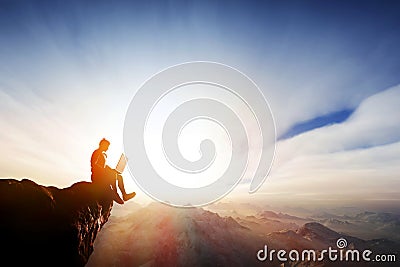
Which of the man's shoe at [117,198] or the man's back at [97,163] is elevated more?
the man's back at [97,163]

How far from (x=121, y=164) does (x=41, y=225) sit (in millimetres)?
9227

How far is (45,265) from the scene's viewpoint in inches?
567

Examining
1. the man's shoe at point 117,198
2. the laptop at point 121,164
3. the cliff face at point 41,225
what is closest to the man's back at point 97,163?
the laptop at point 121,164

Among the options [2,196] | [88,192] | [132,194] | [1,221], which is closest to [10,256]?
[1,221]

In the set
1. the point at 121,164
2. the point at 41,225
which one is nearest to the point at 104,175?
the point at 121,164

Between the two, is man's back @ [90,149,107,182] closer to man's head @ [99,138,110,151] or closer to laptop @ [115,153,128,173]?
man's head @ [99,138,110,151]

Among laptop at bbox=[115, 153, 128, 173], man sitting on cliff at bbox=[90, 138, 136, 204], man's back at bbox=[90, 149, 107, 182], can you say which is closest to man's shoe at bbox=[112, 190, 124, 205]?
man sitting on cliff at bbox=[90, 138, 136, 204]

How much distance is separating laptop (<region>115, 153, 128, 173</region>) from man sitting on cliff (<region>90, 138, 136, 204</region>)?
0.61m

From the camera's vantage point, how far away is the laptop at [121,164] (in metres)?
22.8

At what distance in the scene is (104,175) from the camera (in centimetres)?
2162

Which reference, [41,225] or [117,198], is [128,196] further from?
[41,225]

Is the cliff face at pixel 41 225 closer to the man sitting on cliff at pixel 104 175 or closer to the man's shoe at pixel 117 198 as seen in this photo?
the man sitting on cliff at pixel 104 175

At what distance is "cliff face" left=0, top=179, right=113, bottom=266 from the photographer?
13266 mm

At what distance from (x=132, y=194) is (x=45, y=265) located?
8909 mm
